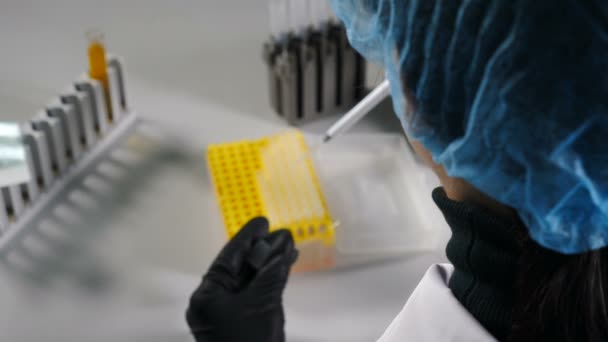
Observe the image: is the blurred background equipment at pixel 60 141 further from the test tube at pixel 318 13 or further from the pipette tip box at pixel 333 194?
the test tube at pixel 318 13

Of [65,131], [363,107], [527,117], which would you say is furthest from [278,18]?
[527,117]

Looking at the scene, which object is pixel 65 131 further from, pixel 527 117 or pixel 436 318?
pixel 527 117

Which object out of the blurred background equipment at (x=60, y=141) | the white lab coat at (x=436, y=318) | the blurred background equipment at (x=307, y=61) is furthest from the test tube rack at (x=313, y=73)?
the white lab coat at (x=436, y=318)

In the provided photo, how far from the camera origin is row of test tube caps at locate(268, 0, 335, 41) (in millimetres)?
1386

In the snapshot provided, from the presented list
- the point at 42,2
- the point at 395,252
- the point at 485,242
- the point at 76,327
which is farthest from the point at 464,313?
the point at 42,2

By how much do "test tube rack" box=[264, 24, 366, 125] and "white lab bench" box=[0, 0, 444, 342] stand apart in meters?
0.04

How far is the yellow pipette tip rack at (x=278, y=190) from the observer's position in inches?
48.7

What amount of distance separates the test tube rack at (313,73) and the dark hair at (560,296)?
811 mm

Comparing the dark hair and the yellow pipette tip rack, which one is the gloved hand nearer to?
the yellow pipette tip rack

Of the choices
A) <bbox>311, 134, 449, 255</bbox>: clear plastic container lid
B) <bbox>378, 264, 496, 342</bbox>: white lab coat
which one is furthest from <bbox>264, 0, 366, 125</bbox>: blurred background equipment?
<bbox>378, 264, 496, 342</bbox>: white lab coat

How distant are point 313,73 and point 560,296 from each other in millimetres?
866

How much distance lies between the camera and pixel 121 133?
1.46m

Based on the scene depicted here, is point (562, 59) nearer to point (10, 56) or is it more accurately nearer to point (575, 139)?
point (575, 139)

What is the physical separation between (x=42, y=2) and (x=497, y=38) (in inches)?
56.7
